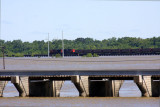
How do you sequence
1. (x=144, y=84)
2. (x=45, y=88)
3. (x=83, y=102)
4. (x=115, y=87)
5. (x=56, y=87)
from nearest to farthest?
(x=83, y=102)
(x=144, y=84)
(x=115, y=87)
(x=45, y=88)
(x=56, y=87)

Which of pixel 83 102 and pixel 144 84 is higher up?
pixel 144 84

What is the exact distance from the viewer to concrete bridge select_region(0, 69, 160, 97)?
151 feet

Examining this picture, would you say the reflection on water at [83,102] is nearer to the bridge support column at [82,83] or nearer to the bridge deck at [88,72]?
the bridge support column at [82,83]

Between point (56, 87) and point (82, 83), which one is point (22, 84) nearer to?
point (56, 87)

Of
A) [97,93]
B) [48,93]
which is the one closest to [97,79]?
[97,93]

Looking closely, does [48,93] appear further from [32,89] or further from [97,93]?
[97,93]

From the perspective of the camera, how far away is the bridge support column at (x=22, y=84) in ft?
155

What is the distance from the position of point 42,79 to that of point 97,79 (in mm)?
5366

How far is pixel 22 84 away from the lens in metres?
47.9

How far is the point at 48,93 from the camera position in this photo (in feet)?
167

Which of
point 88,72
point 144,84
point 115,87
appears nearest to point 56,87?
point 88,72

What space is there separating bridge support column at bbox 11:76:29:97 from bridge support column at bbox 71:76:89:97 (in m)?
4.68

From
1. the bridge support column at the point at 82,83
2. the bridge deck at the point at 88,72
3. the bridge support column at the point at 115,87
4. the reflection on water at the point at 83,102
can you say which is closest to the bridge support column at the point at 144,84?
the bridge deck at the point at 88,72

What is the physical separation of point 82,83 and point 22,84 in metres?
5.59
